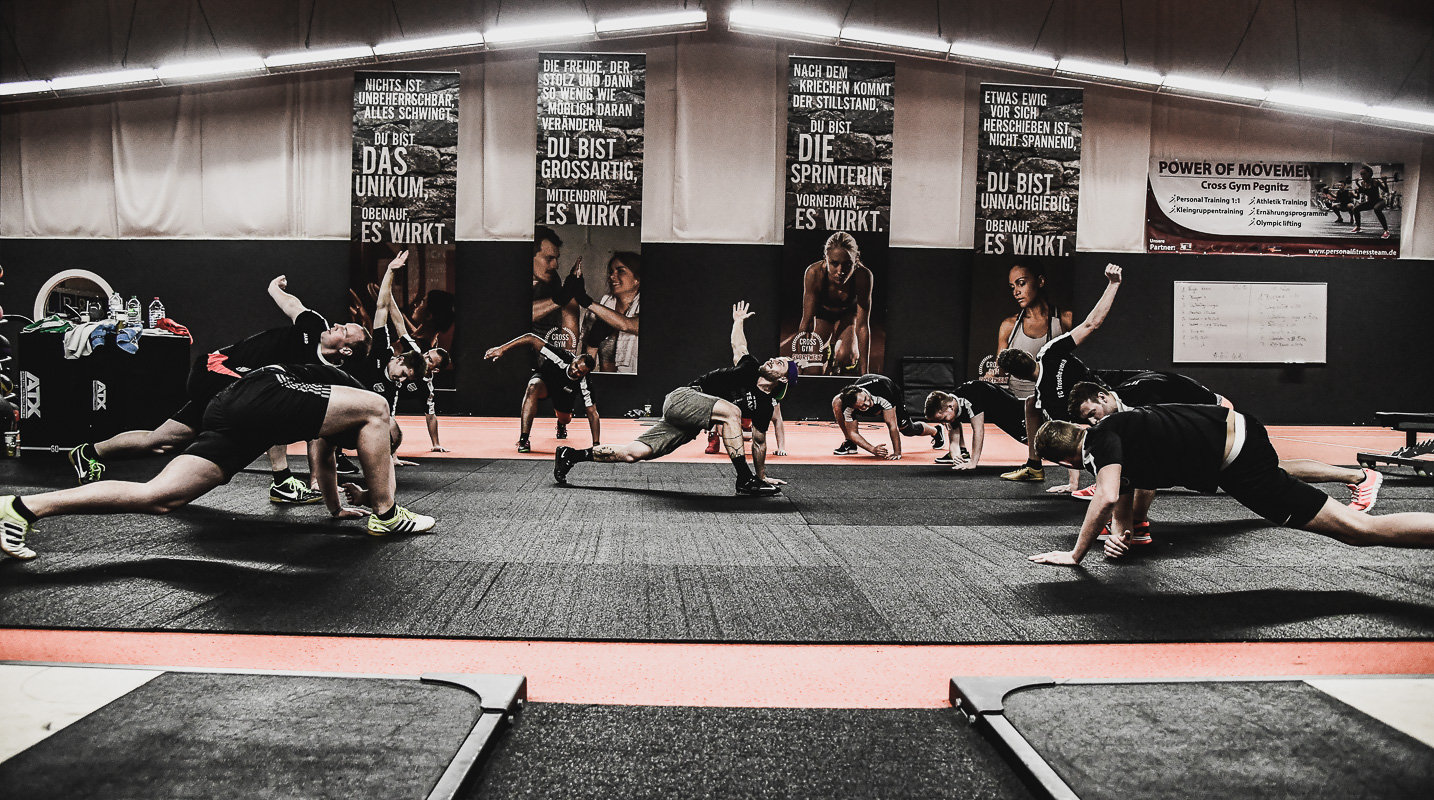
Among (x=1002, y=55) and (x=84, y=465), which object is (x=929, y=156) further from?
(x=84, y=465)

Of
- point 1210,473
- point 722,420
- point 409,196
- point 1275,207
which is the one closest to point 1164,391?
point 1210,473

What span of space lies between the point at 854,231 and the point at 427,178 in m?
6.31

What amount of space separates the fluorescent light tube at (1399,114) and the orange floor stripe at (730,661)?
11.8 meters

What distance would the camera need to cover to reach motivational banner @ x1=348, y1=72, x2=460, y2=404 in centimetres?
1088

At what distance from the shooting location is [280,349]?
4520mm

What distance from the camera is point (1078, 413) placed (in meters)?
3.54

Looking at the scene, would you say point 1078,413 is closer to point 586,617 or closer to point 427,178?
point 586,617

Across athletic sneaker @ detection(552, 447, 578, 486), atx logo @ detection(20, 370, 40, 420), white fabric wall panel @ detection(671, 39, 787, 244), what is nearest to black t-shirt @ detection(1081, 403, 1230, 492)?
athletic sneaker @ detection(552, 447, 578, 486)

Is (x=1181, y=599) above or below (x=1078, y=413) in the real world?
below

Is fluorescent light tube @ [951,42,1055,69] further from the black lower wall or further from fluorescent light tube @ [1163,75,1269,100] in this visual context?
the black lower wall

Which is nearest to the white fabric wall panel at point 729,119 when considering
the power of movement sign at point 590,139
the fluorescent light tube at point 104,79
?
the power of movement sign at point 590,139

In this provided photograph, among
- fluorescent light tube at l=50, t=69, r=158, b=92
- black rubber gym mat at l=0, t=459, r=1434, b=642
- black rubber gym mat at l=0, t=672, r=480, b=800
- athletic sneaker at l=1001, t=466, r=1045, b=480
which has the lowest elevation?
athletic sneaker at l=1001, t=466, r=1045, b=480

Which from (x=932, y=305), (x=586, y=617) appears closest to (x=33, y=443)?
(x=586, y=617)

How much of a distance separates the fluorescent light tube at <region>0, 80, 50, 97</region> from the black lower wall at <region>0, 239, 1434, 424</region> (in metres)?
2.12
